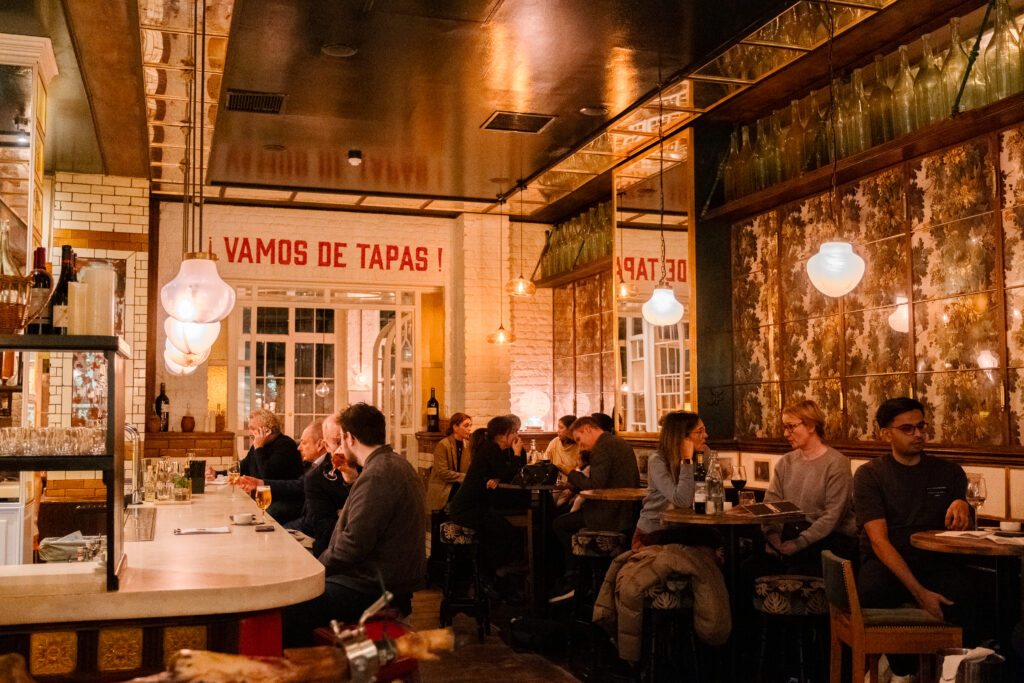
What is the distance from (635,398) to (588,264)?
5.80 feet

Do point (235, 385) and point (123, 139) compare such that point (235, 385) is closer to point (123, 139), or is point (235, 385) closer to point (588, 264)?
point (123, 139)

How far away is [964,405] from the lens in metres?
5.58

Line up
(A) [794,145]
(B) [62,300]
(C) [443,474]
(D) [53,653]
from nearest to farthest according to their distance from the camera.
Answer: (D) [53,653], (B) [62,300], (A) [794,145], (C) [443,474]

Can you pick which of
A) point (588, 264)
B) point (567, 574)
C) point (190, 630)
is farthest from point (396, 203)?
point (190, 630)

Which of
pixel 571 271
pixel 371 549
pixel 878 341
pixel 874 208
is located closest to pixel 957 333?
pixel 878 341

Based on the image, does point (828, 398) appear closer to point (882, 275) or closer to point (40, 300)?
point (882, 275)

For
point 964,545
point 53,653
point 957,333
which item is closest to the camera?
point 53,653

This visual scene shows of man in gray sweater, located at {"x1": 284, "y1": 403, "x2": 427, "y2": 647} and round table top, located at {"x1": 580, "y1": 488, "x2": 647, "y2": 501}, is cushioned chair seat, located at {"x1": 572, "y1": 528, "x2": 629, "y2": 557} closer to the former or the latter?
round table top, located at {"x1": 580, "y1": 488, "x2": 647, "y2": 501}

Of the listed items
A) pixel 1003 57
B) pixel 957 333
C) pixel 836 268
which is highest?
pixel 1003 57

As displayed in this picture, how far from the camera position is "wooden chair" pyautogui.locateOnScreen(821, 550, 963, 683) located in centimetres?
398

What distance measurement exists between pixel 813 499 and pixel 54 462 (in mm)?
4063

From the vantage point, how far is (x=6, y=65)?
19.9ft

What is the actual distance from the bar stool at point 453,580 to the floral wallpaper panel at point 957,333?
3.32 metres

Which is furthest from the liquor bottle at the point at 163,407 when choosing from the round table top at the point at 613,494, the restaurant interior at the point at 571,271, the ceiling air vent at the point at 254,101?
→ the round table top at the point at 613,494
